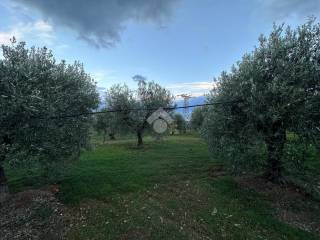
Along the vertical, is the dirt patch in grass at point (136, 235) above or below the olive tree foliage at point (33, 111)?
below

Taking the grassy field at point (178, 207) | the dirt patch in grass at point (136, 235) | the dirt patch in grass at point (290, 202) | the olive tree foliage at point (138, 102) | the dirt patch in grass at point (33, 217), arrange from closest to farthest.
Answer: the dirt patch in grass at point (136, 235) → the dirt patch in grass at point (33, 217) → the grassy field at point (178, 207) → the dirt patch in grass at point (290, 202) → the olive tree foliage at point (138, 102)

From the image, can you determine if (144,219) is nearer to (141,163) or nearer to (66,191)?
(66,191)

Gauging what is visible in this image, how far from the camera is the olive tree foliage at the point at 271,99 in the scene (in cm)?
1376

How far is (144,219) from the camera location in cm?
1230

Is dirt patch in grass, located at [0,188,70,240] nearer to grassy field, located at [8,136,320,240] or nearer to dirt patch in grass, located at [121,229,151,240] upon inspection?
grassy field, located at [8,136,320,240]

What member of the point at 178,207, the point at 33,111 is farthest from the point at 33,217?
the point at 178,207

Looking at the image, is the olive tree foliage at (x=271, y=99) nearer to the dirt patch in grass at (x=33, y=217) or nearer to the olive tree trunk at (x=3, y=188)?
the dirt patch in grass at (x=33, y=217)

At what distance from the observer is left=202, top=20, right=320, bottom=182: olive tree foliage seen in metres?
13.8

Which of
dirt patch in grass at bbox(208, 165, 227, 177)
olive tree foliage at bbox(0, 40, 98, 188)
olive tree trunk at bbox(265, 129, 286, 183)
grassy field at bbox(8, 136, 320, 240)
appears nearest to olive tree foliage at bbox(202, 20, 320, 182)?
olive tree trunk at bbox(265, 129, 286, 183)

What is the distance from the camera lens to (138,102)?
38438mm

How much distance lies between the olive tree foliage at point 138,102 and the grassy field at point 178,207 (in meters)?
18.0

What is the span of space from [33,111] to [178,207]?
8.46 meters

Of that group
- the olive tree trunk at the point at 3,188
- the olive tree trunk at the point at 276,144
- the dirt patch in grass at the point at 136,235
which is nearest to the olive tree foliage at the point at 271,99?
the olive tree trunk at the point at 276,144

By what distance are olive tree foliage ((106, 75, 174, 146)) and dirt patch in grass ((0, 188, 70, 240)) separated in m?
23.2
